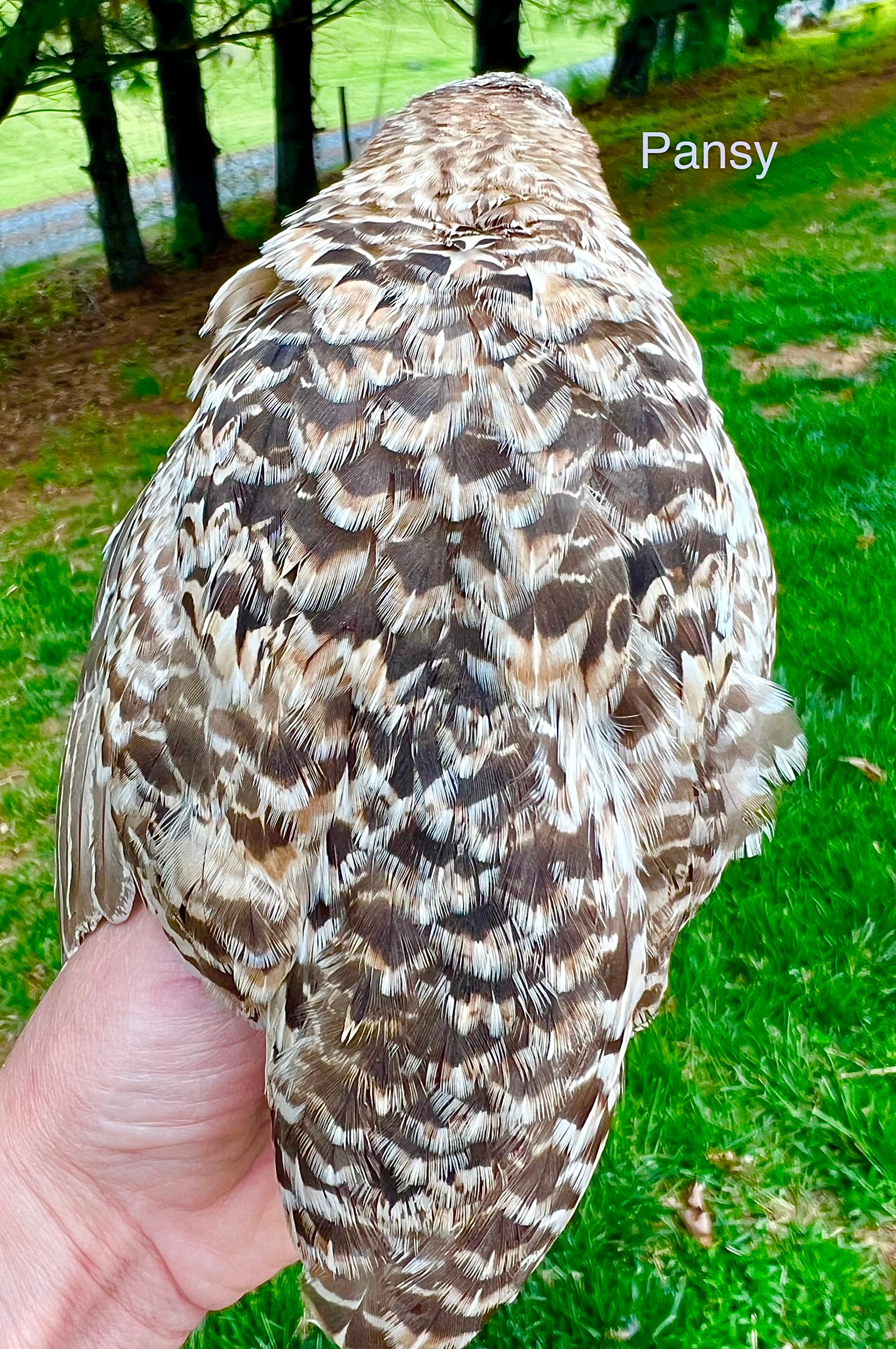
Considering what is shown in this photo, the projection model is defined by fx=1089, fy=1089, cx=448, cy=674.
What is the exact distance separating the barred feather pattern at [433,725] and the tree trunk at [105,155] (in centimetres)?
792

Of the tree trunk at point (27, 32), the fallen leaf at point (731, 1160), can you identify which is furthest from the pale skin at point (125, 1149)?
the tree trunk at point (27, 32)

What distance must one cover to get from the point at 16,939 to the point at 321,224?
3.10m

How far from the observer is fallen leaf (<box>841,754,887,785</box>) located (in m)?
3.98

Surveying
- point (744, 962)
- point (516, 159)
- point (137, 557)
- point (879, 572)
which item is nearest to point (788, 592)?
point (879, 572)

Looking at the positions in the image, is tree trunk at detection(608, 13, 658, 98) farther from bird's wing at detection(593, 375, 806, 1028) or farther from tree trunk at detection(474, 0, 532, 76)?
bird's wing at detection(593, 375, 806, 1028)

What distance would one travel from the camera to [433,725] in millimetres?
1426

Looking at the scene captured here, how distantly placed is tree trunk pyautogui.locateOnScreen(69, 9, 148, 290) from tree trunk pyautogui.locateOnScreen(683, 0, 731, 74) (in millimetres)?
5173

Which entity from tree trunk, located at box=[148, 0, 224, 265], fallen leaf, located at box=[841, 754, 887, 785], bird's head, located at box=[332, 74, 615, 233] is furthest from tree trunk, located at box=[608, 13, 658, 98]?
bird's head, located at box=[332, 74, 615, 233]

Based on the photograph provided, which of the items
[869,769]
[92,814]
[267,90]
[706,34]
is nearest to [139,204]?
[267,90]

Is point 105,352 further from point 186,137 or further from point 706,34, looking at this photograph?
Result: point 706,34

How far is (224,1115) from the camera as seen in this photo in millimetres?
2299

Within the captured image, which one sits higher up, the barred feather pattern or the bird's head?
the bird's head

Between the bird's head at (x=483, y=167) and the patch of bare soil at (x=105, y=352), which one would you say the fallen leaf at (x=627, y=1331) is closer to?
the bird's head at (x=483, y=167)

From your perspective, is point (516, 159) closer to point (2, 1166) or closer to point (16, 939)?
point (2, 1166)
